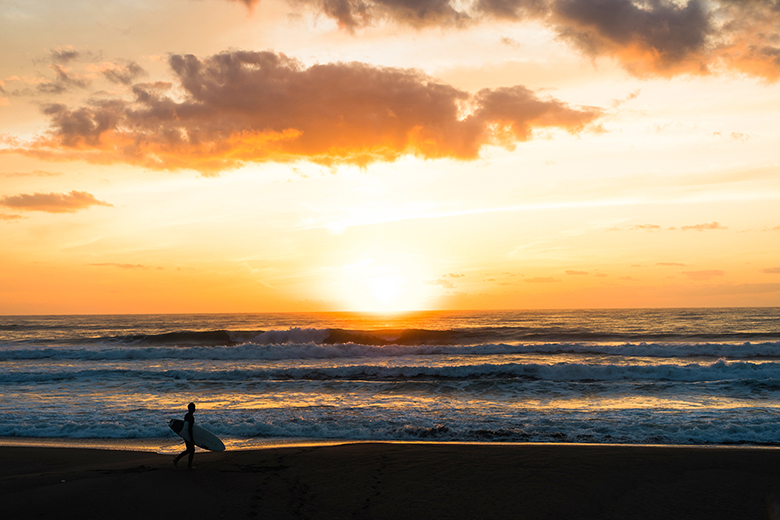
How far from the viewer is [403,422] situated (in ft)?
42.4

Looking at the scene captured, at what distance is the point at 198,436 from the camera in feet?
28.3

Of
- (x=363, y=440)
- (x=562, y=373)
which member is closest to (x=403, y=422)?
(x=363, y=440)

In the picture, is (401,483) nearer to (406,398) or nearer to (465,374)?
(406,398)

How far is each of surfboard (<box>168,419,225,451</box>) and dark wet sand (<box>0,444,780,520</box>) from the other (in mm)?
425

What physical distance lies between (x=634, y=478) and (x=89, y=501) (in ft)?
31.5

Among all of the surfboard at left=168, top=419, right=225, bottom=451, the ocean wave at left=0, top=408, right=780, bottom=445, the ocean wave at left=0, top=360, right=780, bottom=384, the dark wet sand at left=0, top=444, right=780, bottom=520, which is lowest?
the ocean wave at left=0, top=360, right=780, bottom=384

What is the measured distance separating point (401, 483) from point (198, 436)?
402 cm

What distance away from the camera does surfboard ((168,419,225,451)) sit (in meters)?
8.23

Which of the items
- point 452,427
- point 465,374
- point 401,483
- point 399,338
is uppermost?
point 401,483

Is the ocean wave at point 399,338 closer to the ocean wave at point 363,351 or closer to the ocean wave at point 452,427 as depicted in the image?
the ocean wave at point 363,351

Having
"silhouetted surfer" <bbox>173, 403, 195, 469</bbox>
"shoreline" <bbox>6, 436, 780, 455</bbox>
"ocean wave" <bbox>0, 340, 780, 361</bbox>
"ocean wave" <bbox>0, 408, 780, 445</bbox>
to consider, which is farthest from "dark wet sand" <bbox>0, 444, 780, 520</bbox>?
"ocean wave" <bbox>0, 340, 780, 361</bbox>

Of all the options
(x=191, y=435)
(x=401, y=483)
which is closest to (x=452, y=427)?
(x=401, y=483)

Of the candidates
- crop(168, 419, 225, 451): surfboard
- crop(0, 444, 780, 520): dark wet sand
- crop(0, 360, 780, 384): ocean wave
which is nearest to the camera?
crop(0, 444, 780, 520): dark wet sand

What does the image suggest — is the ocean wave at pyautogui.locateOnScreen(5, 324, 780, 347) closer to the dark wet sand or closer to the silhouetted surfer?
the dark wet sand
